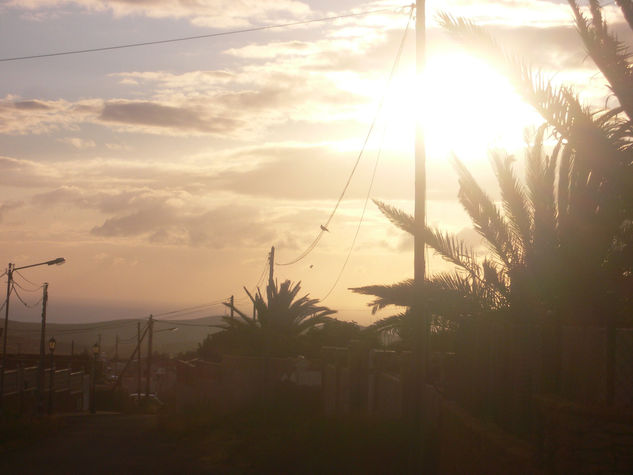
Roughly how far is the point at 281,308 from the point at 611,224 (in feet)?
67.2

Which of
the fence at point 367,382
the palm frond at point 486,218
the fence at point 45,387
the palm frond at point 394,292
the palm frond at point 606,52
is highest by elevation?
the palm frond at point 606,52

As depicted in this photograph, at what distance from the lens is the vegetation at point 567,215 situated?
9.33m

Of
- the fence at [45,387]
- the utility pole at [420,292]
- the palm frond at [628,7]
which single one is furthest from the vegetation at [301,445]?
the fence at [45,387]

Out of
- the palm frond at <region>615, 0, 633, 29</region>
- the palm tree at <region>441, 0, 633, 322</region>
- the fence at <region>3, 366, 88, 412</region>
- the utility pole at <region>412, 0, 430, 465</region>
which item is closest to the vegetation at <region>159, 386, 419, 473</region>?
the utility pole at <region>412, 0, 430, 465</region>

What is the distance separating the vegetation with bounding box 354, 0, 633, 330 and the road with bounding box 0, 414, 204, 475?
6.91 meters

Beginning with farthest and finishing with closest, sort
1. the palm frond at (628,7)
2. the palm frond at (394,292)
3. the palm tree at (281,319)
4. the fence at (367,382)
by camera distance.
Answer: the palm tree at (281,319), the fence at (367,382), the palm frond at (394,292), the palm frond at (628,7)

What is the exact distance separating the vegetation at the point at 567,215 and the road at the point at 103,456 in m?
6.91

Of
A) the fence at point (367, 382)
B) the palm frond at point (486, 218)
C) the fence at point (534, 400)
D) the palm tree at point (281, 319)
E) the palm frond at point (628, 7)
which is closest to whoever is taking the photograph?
the fence at point (534, 400)

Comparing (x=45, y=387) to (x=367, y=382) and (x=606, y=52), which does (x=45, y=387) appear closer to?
(x=367, y=382)

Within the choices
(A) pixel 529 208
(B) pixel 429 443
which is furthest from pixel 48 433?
(A) pixel 529 208

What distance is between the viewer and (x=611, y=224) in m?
9.78

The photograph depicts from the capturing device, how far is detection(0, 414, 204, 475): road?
14.7 meters

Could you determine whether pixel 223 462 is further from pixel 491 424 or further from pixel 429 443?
pixel 491 424

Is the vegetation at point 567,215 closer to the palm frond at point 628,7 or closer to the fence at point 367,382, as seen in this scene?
the palm frond at point 628,7
